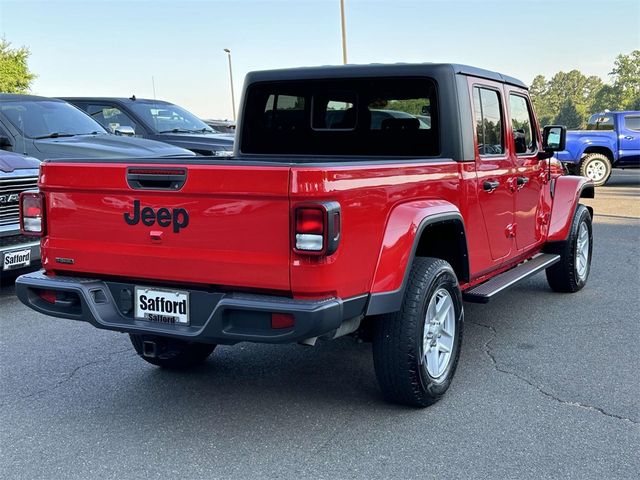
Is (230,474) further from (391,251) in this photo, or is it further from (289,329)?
(391,251)

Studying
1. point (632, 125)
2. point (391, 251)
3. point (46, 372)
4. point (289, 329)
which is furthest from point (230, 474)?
point (632, 125)

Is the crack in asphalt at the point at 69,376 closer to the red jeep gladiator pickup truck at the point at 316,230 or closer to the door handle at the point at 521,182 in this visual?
the red jeep gladiator pickup truck at the point at 316,230

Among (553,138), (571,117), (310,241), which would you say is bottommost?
(310,241)

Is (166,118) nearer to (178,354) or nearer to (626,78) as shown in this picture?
(178,354)

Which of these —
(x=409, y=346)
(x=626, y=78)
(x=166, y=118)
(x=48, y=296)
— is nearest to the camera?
(x=409, y=346)

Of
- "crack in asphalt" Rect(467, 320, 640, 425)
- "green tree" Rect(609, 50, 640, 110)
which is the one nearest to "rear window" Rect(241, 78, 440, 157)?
"crack in asphalt" Rect(467, 320, 640, 425)

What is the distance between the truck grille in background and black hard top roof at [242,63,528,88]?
8.77 feet

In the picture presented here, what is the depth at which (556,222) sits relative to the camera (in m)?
6.13

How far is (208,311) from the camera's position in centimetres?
328

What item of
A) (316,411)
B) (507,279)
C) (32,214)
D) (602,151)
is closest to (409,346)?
(316,411)

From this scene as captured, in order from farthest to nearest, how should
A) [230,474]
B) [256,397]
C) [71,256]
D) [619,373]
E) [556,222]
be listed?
[556,222], [619,373], [256,397], [71,256], [230,474]

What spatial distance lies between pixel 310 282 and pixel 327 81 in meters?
2.21

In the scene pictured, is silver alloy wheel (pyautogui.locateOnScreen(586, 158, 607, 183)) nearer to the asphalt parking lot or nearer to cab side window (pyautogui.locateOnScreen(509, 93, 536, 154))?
cab side window (pyautogui.locateOnScreen(509, 93, 536, 154))

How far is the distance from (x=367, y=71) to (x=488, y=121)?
943 mm
